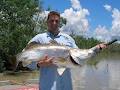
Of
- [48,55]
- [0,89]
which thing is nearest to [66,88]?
[48,55]

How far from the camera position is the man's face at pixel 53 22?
5740 millimetres

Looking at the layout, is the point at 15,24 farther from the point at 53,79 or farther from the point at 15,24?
the point at 53,79

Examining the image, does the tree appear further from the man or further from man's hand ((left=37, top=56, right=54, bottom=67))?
Result: man's hand ((left=37, top=56, right=54, bottom=67))

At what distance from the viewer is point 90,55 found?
5.45 meters

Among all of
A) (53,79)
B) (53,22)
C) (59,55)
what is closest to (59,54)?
(59,55)

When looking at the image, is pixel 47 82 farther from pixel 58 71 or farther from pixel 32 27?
pixel 32 27

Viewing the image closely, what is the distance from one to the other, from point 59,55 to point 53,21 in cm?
50

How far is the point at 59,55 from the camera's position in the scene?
5551 millimetres

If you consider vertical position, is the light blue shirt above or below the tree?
below

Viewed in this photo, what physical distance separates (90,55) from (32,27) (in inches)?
972

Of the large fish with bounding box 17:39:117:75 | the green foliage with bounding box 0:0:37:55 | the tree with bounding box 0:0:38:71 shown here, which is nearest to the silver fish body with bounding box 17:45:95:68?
the large fish with bounding box 17:39:117:75

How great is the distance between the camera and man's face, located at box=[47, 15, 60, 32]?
226 inches

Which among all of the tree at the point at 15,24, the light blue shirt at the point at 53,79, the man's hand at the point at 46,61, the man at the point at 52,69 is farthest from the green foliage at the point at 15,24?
the man's hand at the point at 46,61

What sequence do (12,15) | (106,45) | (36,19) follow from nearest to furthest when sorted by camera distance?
1. (106,45)
2. (12,15)
3. (36,19)
